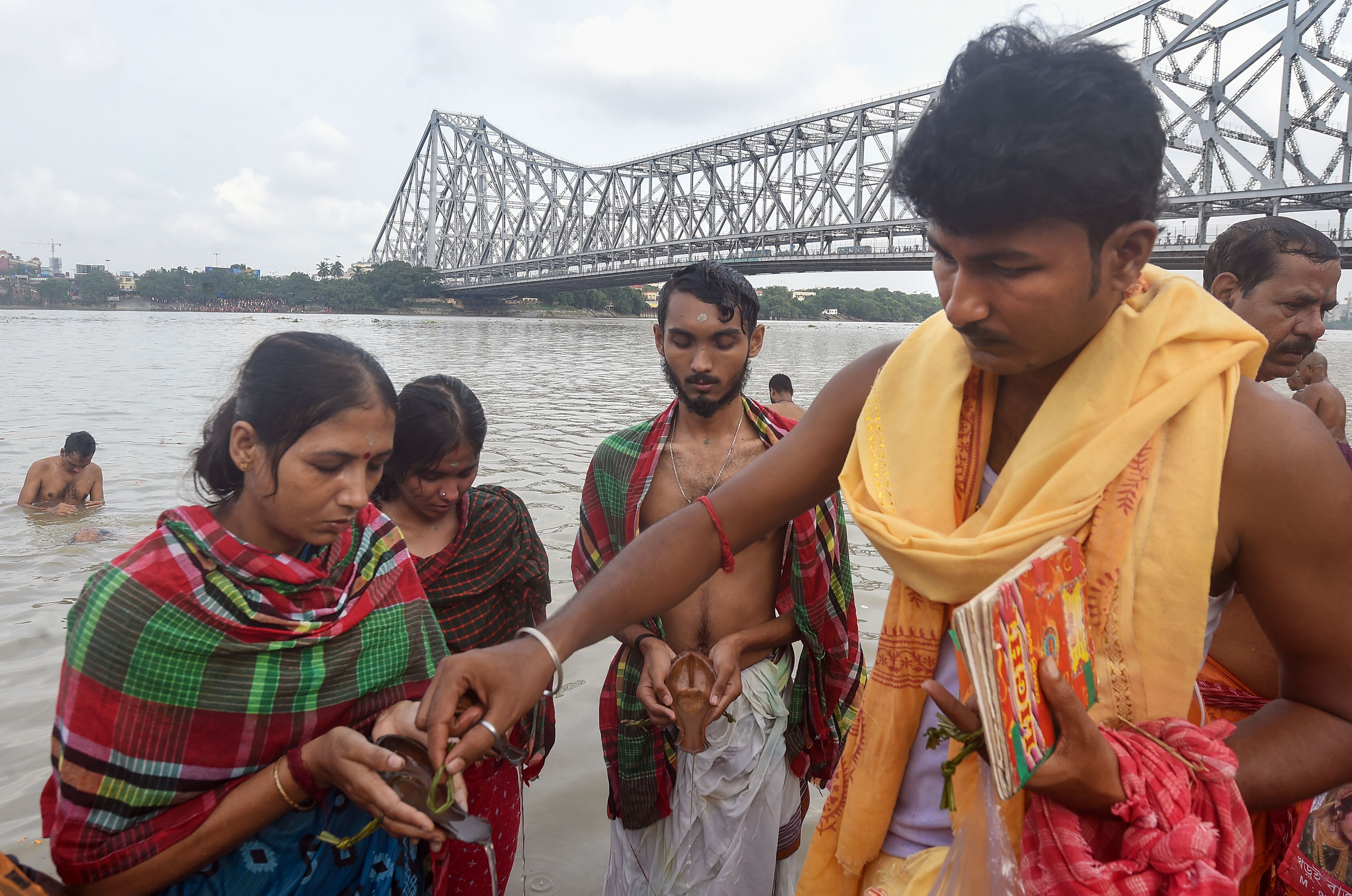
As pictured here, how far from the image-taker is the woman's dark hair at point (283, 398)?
1648mm

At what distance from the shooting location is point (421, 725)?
1.25 m

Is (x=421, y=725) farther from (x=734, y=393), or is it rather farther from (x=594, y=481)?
(x=734, y=393)

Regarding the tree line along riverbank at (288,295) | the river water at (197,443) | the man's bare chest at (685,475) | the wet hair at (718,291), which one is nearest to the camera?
the man's bare chest at (685,475)

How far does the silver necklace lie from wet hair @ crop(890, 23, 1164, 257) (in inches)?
60.8

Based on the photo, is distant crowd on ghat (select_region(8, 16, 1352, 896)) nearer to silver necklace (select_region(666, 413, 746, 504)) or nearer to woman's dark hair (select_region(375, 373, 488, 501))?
woman's dark hair (select_region(375, 373, 488, 501))

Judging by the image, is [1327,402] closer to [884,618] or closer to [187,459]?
[884,618]

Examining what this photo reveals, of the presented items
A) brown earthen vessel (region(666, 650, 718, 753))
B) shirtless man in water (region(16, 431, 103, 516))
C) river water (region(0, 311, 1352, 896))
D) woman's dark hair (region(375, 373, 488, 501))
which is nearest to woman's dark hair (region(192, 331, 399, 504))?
river water (region(0, 311, 1352, 896))

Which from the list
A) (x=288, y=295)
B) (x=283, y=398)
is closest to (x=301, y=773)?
(x=283, y=398)

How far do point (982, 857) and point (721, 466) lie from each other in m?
1.58

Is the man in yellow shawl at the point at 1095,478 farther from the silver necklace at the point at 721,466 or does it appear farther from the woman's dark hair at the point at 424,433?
the silver necklace at the point at 721,466

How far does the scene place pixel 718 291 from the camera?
270 cm

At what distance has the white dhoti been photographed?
2.24 metres

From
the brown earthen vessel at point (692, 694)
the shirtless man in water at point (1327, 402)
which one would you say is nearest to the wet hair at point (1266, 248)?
the shirtless man in water at point (1327, 402)

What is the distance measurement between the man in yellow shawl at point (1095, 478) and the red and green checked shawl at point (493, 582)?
1063 mm
